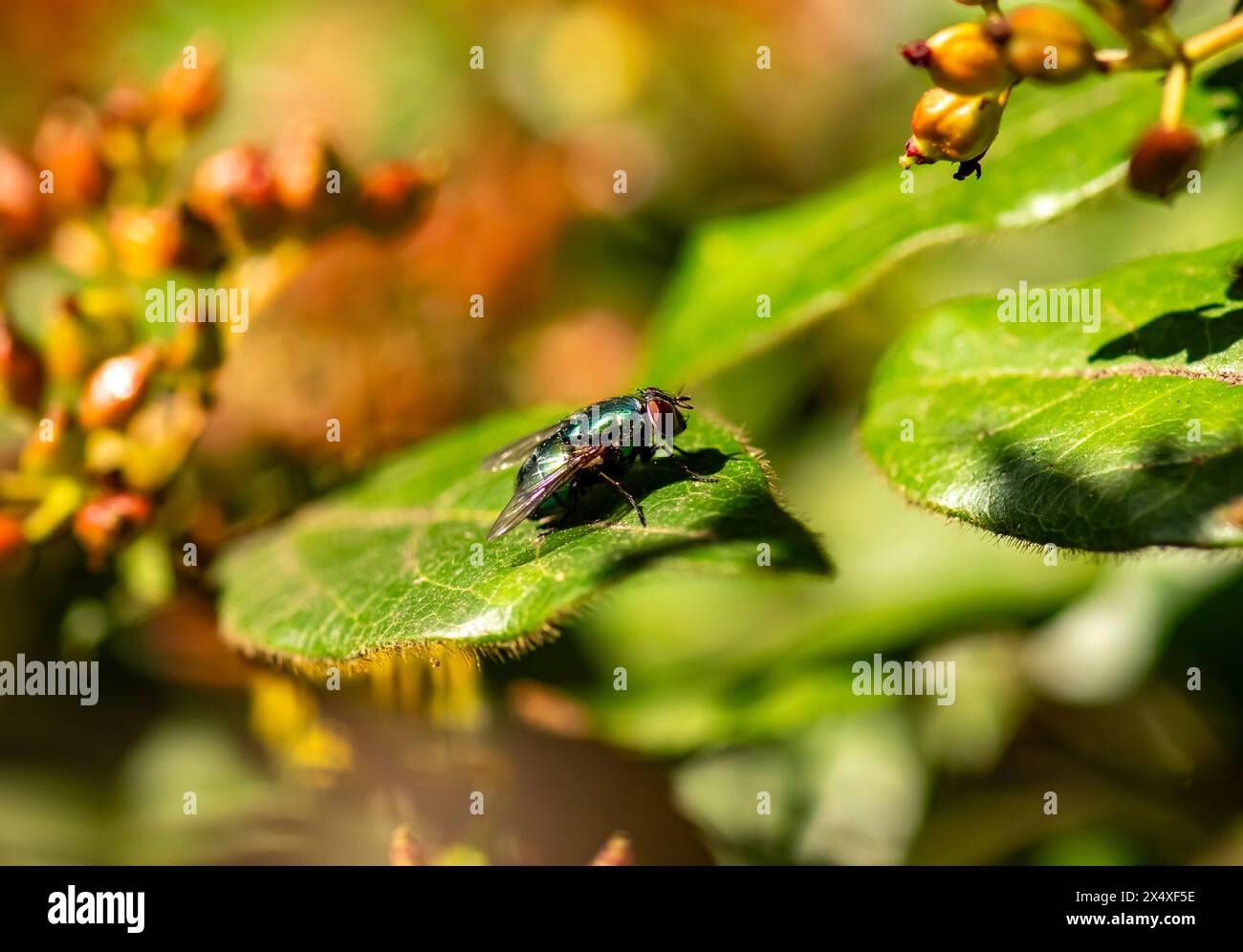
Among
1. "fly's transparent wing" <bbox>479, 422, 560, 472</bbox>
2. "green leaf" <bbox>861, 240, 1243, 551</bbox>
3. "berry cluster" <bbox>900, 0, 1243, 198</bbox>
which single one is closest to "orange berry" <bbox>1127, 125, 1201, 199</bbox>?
"berry cluster" <bbox>900, 0, 1243, 198</bbox>

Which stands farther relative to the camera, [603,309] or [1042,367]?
[603,309]

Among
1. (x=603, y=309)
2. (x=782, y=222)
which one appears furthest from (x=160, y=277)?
(x=603, y=309)

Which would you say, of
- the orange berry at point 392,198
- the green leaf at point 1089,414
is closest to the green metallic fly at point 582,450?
the green leaf at point 1089,414

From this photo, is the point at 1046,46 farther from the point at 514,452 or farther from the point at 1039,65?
the point at 514,452

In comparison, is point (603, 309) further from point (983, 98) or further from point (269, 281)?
point (983, 98)

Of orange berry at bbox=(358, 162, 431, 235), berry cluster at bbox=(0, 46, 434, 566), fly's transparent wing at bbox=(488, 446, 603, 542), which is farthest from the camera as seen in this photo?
orange berry at bbox=(358, 162, 431, 235)

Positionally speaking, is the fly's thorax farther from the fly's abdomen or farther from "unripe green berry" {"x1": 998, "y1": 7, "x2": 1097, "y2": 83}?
"unripe green berry" {"x1": 998, "y1": 7, "x2": 1097, "y2": 83}
